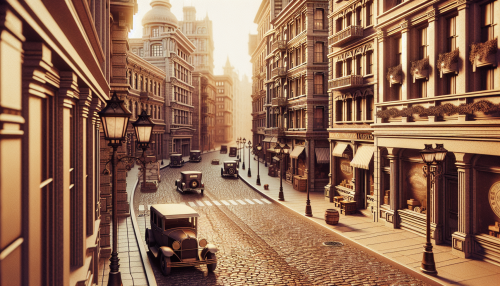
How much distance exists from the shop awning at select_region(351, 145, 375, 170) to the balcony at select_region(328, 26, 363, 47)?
6.96 m

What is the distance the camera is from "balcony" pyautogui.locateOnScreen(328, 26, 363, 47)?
23125 mm

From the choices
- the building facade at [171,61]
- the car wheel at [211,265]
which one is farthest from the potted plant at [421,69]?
the building facade at [171,61]

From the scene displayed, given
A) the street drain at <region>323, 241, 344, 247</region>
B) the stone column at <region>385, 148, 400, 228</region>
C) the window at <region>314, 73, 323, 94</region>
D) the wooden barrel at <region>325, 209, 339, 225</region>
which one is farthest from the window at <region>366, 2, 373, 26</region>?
the street drain at <region>323, 241, 344, 247</region>

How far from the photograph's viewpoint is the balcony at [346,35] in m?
23.1

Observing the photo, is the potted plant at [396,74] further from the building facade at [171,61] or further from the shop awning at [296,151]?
the building facade at [171,61]

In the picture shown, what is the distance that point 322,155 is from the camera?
104ft

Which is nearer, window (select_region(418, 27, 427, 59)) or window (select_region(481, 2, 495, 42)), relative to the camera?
window (select_region(481, 2, 495, 42))

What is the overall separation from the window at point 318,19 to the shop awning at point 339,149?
36.9 feet

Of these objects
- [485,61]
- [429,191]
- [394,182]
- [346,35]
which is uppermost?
[346,35]

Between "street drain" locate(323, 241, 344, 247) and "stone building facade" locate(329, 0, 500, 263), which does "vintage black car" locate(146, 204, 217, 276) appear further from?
"stone building facade" locate(329, 0, 500, 263)

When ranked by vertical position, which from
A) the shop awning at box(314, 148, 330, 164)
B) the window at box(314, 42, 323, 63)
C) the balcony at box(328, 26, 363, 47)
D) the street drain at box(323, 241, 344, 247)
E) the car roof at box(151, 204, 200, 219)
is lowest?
the street drain at box(323, 241, 344, 247)

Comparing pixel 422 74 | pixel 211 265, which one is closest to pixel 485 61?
pixel 422 74

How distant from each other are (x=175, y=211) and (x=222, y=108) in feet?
362

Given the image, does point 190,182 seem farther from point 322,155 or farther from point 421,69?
point 421,69
